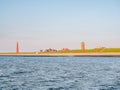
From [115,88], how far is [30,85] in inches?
337

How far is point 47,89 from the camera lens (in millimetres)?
29203

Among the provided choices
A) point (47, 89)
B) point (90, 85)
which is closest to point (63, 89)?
point (47, 89)

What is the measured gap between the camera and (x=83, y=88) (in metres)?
29.9

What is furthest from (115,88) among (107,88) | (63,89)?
(63,89)

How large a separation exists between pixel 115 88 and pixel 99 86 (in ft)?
6.35

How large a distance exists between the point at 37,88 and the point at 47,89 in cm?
112

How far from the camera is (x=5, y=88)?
1164 inches

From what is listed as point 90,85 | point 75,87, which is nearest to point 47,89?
point 75,87

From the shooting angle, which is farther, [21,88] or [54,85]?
[54,85]

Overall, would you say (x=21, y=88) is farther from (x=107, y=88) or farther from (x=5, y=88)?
(x=107, y=88)

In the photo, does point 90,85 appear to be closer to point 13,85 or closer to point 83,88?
point 83,88

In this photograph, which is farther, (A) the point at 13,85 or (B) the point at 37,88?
(A) the point at 13,85

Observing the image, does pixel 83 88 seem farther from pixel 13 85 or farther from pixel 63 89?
pixel 13 85

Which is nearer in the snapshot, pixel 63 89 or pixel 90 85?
pixel 63 89
